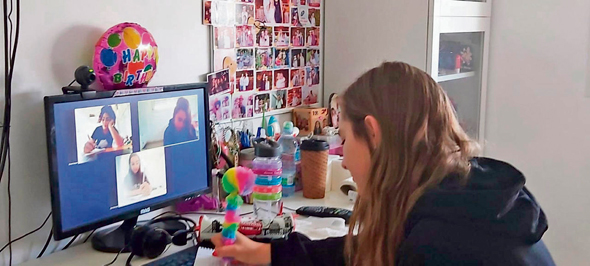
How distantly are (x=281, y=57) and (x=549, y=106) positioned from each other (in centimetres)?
116

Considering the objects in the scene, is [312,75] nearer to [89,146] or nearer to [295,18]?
[295,18]

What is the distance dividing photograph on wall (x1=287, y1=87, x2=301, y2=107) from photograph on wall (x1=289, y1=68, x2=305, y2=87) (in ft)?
0.07

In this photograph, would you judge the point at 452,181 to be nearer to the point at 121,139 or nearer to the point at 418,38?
the point at 121,139

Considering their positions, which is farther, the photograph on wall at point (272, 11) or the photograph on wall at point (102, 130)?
the photograph on wall at point (272, 11)

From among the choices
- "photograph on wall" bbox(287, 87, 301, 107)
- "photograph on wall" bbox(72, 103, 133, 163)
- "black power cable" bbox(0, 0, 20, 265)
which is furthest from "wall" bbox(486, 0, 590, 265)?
"black power cable" bbox(0, 0, 20, 265)

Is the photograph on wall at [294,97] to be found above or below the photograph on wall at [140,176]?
above

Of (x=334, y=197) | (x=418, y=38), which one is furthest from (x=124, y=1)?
(x=418, y=38)

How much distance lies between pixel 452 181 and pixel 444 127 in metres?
0.11

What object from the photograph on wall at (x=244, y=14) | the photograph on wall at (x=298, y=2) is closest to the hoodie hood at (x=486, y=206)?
the photograph on wall at (x=244, y=14)

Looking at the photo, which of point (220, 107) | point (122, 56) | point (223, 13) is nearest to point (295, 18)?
point (223, 13)

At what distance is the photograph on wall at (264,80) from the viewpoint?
2219 mm

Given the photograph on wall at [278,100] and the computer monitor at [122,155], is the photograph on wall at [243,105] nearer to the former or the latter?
the photograph on wall at [278,100]

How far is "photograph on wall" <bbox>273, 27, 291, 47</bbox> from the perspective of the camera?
2279 millimetres

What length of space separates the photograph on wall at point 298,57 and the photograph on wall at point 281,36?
0.06 meters
